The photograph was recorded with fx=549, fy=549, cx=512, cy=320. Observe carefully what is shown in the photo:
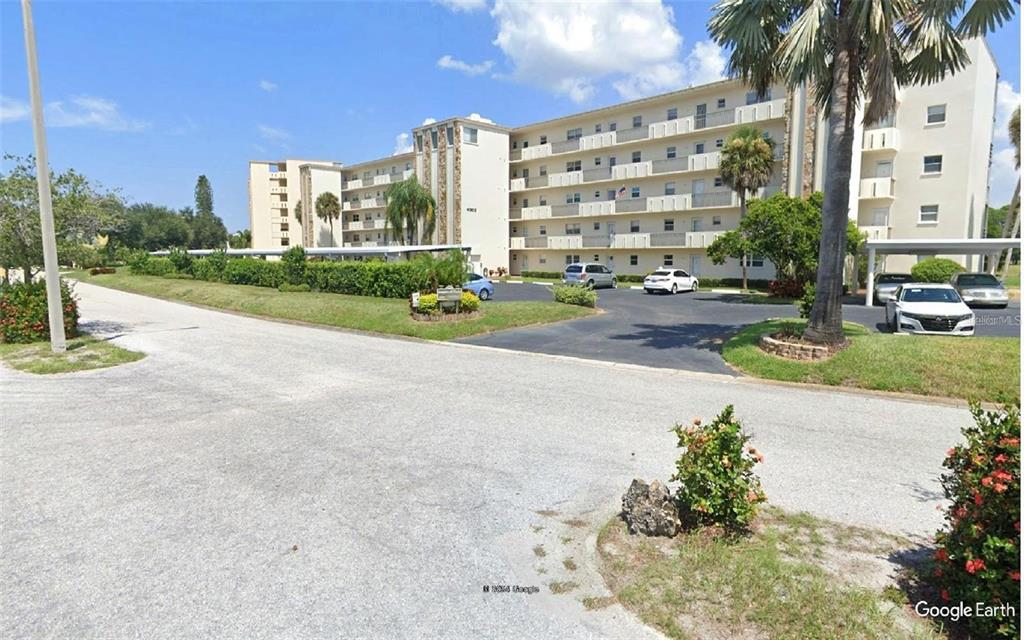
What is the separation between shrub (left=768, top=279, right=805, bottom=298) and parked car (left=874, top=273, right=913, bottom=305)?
9.77 feet

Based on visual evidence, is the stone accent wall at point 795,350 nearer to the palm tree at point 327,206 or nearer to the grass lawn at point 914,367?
the grass lawn at point 914,367

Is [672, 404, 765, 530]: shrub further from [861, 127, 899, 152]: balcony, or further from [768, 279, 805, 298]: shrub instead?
[861, 127, 899, 152]: balcony

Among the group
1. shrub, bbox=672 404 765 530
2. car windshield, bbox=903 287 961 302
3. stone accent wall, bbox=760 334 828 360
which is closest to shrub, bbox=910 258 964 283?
car windshield, bbox=903 287 961 302

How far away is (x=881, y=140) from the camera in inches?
1208

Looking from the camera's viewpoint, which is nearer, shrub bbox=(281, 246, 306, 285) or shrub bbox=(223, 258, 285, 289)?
shrub bbox=(281, 246, 306, 285)

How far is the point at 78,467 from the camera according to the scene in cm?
553

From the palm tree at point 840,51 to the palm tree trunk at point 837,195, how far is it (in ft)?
0.06

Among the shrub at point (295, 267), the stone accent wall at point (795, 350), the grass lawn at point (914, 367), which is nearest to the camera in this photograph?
the grass lawn at point (914, 367)

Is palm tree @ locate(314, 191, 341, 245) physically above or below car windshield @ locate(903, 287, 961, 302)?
above

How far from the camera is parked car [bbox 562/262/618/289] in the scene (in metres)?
33.8

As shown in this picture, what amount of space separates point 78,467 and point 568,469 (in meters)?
4.93

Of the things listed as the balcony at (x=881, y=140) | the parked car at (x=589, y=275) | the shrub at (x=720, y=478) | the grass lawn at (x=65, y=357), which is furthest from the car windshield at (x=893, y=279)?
the grass lawn at (x=65, y=357)

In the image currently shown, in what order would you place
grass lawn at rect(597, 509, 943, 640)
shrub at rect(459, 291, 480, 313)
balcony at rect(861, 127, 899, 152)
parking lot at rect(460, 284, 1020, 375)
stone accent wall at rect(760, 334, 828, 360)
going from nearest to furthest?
grass lawn at rect(597, 509, 943, 640)
stone accent wall at rect(760, 334, 828, 360)
parking lot at rect(460, 284, 1020, 375)
shrub at rect(459, 291, 480, 313)
balcony at rect(861, 127, 899, 152)

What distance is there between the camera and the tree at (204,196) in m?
106
